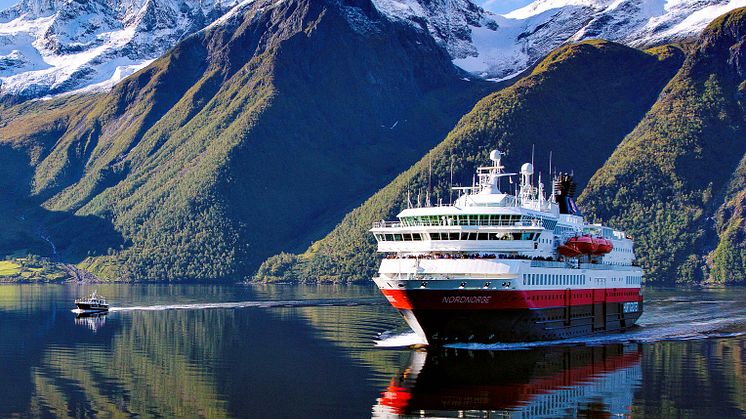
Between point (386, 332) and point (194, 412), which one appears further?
point (386, 332)

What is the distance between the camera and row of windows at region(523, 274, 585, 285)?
114375mm

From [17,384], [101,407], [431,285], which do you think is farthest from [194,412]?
[431,285]

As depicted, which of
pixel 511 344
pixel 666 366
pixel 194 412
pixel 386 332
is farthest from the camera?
pixel 386 332

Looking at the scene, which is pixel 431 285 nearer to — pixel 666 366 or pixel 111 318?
pixel 666 366

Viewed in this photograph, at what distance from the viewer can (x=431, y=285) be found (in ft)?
361

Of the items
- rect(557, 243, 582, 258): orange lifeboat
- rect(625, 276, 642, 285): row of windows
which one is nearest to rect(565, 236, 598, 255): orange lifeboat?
rect(557, 243, 582, 258): orange lifeboat

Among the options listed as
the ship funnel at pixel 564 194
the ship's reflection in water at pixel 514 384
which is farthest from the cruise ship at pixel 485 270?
the ship funnel at pixel 564 194

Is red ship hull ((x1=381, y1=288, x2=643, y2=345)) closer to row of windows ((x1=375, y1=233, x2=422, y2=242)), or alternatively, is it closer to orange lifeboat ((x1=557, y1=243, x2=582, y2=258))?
orange lifeboat ((x1=557, y1=243, x2=582, y2=258))

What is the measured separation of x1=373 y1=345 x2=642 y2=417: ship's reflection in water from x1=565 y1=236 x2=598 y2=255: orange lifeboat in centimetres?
1287

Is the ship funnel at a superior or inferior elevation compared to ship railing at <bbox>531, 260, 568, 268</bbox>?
superior

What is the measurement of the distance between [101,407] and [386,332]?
55192mm

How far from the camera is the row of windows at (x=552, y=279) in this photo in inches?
4503

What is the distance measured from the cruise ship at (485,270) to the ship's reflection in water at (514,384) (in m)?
3.12

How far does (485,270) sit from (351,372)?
17177 millimetres
